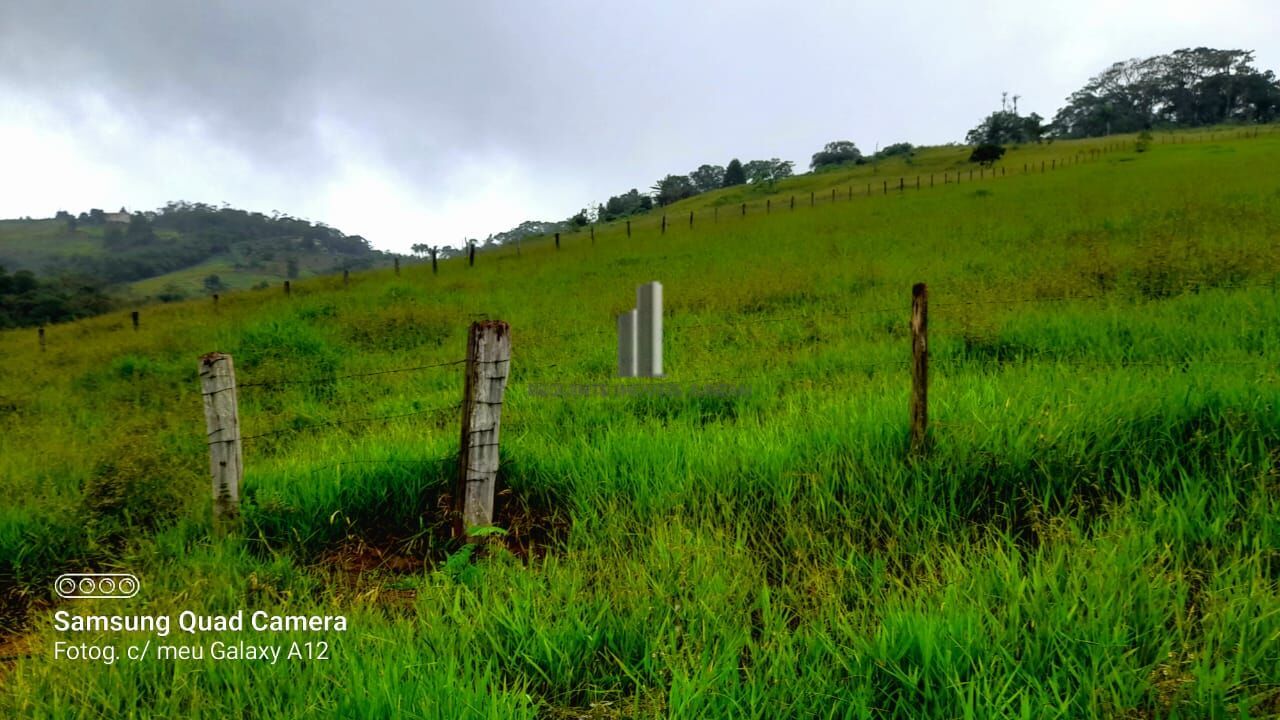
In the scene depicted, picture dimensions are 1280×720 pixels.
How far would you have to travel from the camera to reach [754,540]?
363cm

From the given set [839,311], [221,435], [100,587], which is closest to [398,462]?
[221,435]

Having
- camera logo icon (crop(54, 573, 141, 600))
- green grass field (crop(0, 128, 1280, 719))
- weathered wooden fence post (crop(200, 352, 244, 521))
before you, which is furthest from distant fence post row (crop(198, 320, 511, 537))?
camera logo icon (crop(54, 573, 141, 600))

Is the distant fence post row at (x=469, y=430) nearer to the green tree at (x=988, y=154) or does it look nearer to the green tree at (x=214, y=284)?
the green tree at (x=988, y=154)

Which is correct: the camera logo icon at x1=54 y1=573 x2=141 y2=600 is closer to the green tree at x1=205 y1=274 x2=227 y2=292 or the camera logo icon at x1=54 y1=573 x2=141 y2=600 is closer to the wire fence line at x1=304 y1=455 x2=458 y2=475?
the wire fence line at x1=304 y1=455 x2=458 y2=475

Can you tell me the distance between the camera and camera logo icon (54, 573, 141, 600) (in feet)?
11.0

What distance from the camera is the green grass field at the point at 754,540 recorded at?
241 cm

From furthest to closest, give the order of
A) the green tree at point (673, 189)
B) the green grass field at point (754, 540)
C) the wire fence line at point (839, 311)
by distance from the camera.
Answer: the green tree at point (673, 189), the wire fence line at point (839, 311), the green grass field at point (754, 540)

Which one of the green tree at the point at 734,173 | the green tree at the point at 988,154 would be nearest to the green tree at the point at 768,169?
the green tree at the point at 734,173

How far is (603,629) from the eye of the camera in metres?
2.81

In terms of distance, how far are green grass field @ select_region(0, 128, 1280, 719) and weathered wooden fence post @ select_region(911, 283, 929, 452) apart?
135 millimetres

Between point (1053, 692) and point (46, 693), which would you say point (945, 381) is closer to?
point (1053, 692)

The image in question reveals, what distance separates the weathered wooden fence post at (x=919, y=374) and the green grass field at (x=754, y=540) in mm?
135

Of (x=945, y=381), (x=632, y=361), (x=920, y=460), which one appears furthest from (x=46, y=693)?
(x=945, y=381)

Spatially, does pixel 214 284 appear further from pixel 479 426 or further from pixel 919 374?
pixel 919 374
